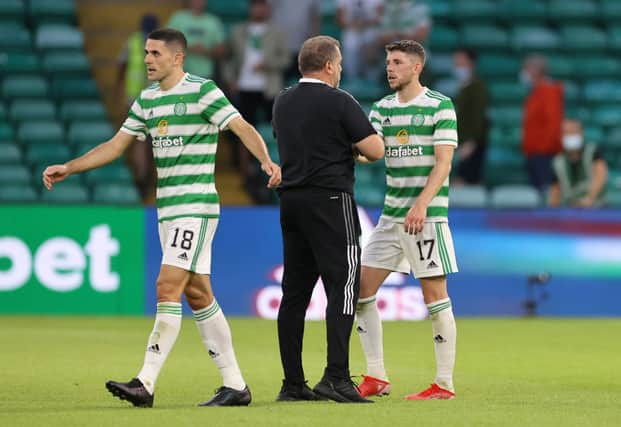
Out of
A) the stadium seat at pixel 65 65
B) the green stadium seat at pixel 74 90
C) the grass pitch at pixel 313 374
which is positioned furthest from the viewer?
the stadium seat at pixel 65 65

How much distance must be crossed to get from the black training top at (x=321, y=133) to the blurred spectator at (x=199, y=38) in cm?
994

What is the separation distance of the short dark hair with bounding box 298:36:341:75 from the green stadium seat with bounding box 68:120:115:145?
33.5 ft

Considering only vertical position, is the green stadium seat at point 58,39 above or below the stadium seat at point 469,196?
above

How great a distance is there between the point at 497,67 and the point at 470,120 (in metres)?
3.30

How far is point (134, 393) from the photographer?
26.2ft

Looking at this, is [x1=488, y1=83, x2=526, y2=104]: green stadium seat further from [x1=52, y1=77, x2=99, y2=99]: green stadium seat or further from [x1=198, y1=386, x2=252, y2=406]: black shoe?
[x1=198, y1=386, x2=252, y2=406]: black shoe

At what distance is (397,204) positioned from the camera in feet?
29.9

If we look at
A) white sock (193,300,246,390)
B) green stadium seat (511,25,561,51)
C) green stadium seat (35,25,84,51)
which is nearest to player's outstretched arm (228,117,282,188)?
white sock (193,300,246,390)

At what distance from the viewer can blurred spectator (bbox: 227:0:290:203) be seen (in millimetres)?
18734

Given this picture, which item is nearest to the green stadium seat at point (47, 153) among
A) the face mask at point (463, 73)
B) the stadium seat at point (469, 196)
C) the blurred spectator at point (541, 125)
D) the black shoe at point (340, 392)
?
the stadium seat at point (469, 196)

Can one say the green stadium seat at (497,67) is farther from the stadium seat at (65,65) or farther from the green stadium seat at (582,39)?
the stadium seat at (65,65)

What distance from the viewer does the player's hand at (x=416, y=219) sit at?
8.61 m

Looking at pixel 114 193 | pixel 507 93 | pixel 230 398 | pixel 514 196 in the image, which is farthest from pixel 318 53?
pixel 507 93

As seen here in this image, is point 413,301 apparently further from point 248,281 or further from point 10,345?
point 10,345
